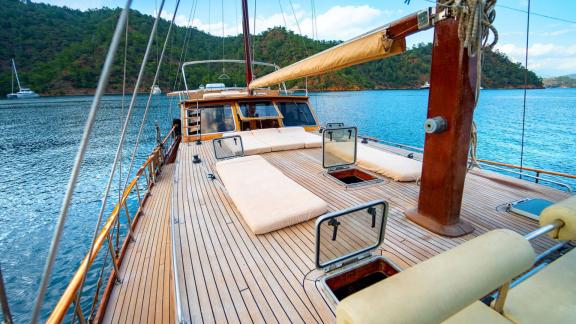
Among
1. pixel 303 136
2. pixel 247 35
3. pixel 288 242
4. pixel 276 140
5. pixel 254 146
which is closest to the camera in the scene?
pixel 288 242

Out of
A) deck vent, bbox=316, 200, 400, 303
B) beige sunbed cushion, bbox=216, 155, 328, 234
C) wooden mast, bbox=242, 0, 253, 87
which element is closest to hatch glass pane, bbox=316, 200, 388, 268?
deck vent, bbox=316, 200, 400, 303

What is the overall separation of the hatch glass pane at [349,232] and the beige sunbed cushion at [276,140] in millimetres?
4152

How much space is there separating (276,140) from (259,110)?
6.01 ft

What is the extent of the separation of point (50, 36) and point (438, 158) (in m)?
34.4

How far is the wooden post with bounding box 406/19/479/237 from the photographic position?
2355 millimetres

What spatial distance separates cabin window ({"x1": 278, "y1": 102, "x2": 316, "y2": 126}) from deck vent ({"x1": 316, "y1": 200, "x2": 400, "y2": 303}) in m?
6.25

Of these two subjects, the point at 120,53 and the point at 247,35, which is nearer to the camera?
the point at 247,35

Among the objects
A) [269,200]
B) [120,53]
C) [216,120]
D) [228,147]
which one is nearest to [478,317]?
[269,200]

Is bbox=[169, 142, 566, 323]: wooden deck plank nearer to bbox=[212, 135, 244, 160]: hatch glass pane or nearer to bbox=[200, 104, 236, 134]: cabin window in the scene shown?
bbox=[212, 135, 244, 160]: hatch glass pane

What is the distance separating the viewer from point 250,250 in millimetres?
2631

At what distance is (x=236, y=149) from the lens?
557 centimetres

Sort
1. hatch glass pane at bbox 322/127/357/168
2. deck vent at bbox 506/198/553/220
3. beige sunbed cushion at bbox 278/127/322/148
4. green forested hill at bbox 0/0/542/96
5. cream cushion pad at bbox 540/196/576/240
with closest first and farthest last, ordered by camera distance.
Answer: cream cushion pad at bbox 540/196/576/240
deck vent at bbox 506/198/553/220
hatch glass pane at bbox 322/127/357/168
beige sunbed cushion at bbox 278/127/322/148
green forested hill at bbox 0/0/542/96

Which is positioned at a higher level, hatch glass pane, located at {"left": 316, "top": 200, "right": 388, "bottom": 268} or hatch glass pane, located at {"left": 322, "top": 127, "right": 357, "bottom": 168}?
hatch glass pane, located at {"left": 322, "top": 127, "right": 357, "bottom": 168}

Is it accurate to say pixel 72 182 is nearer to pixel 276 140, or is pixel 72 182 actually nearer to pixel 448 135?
pixel 448 135
